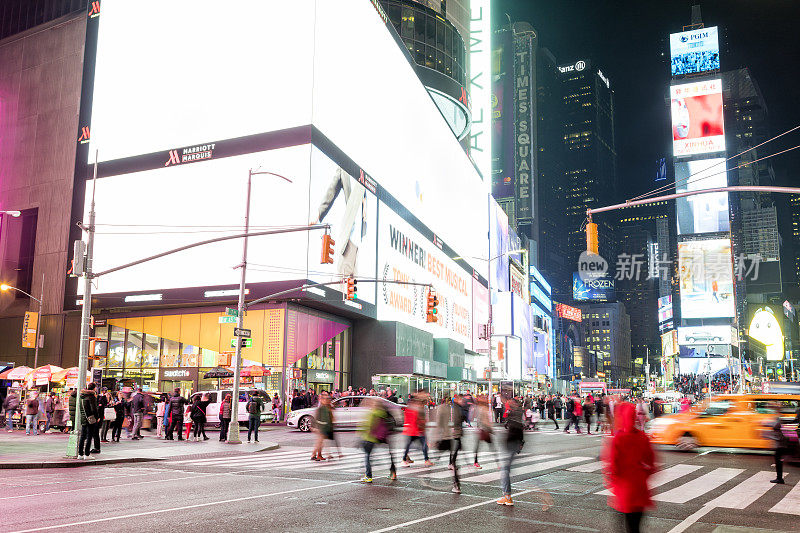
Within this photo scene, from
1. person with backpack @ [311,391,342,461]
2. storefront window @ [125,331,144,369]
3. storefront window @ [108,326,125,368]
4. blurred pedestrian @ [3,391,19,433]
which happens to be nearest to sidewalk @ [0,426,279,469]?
blurred pedestrian @ [3,391,19,433]

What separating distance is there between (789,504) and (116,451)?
18.3 meters

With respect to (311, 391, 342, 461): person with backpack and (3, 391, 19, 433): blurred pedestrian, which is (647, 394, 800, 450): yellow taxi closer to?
(311, 391, 342, 461): person with backpack

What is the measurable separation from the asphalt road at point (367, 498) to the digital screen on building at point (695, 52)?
14244cm

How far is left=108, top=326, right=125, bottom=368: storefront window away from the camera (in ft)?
157

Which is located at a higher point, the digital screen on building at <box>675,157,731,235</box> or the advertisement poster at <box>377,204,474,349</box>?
the digital screen on building at <box>675,157,731,235</box>

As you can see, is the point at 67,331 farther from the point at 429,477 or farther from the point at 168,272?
the point at 429,477

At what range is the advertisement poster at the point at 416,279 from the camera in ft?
185

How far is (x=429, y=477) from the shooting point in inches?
589

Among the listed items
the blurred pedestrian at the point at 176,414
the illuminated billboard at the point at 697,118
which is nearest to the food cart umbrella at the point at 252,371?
the blurred pedestrian at the point at 176,414

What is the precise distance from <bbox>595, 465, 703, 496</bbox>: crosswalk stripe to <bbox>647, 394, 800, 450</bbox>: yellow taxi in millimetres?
3839

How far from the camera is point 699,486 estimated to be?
1380 centimetres

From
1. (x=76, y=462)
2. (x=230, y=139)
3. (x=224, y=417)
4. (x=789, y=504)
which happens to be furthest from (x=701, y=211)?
(x=76, y=462)

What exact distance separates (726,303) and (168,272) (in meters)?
118

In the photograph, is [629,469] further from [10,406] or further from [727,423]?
[10,406]
